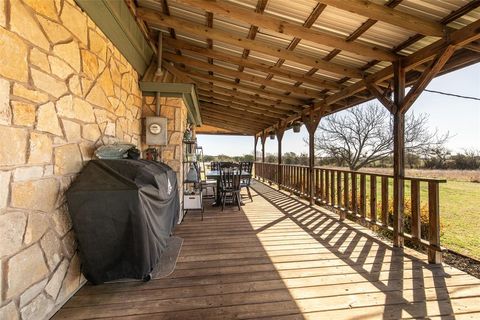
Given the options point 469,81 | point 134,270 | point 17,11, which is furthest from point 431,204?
point 469,81

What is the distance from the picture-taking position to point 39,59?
1.72 metres

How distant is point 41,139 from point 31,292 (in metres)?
1.00

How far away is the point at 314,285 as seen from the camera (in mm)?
2277

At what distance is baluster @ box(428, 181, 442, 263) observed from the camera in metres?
2.74

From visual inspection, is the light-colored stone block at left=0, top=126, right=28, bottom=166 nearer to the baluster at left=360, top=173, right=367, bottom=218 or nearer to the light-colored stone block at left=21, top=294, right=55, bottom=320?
the light-colored stone block at left=21, top=294, right=55, bottom=320

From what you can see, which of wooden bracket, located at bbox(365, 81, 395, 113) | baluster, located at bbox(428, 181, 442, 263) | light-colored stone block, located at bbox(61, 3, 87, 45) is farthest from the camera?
wooden bracket, located at bbox(365, 81, 395, 113)

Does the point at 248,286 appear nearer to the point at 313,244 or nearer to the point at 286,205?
the point at 313,244

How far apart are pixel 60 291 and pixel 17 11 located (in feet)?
6.36

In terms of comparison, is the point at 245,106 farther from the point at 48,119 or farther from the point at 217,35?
the point at 48,119

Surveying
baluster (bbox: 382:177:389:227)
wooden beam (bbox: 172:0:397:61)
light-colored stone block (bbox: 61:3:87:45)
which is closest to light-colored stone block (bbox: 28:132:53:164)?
light-colored stone block (bbox: 61:3:87:45)

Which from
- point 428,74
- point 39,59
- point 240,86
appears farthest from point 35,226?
point 240,86

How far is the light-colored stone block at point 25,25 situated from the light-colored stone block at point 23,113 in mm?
424

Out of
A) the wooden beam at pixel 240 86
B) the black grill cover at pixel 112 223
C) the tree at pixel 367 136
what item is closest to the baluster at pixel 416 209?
the black grill cover at pixel 112 223

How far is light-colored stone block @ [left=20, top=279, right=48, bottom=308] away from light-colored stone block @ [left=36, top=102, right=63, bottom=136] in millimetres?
1041
